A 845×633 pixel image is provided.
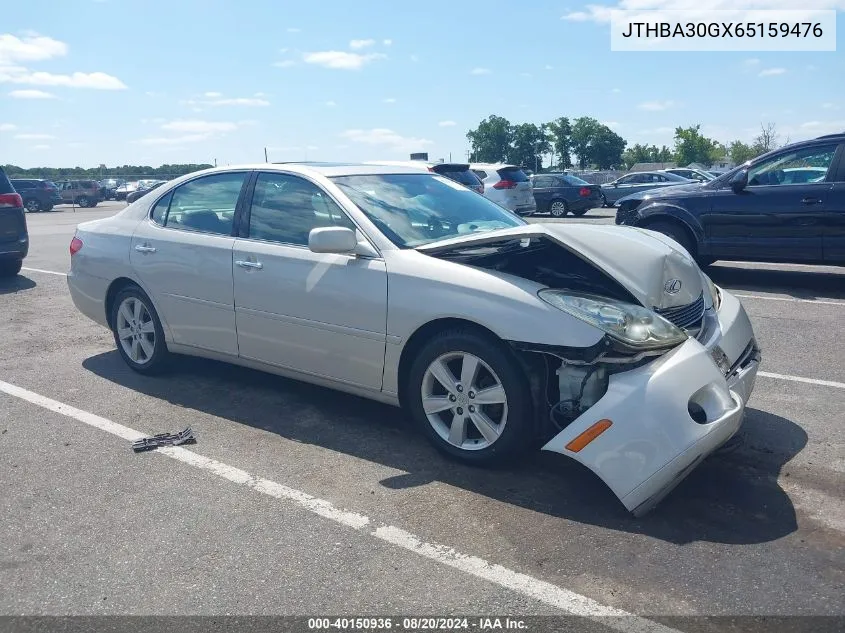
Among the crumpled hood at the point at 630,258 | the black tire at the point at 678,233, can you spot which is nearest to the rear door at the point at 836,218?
the black tire at the point at 678,233

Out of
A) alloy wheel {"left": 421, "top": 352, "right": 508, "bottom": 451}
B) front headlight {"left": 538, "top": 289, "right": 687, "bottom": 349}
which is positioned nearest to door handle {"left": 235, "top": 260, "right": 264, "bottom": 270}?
alloy wheel {"left": 421, "top": 352, "right": 508, "bottom": 451}

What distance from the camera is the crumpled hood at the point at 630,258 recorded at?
409 cm

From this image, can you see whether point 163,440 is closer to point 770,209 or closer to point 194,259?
point 194,259

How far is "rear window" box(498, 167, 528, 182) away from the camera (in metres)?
21.2

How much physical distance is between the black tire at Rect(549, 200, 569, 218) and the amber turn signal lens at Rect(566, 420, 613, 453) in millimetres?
21831

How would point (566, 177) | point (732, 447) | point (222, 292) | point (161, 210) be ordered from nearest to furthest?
point (732, 447) → point (222, 292) → point (161, 210) → point (566, 177)

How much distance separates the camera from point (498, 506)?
12.3 feet

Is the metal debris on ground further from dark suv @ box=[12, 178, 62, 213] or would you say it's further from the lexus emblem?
dark suv @ box=[12, 178, 62, 213]

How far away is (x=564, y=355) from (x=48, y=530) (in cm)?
249

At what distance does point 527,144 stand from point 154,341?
94.7 metres

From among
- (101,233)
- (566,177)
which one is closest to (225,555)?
(101,233)

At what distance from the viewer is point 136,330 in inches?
235

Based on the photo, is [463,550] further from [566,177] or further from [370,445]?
[566,177]

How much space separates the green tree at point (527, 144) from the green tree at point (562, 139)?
111 cm
